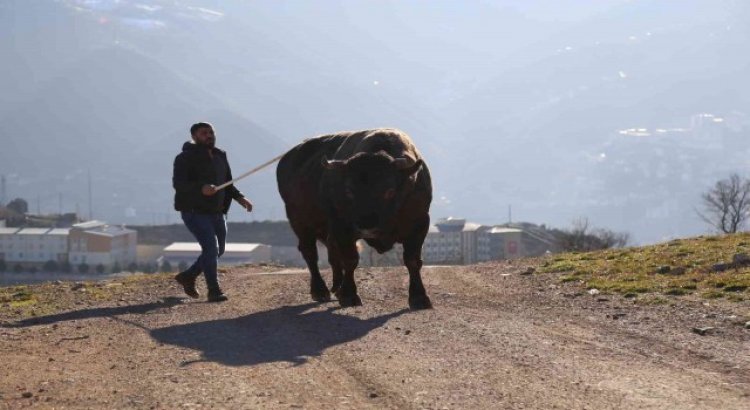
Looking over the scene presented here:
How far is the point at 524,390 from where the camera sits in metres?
7.66

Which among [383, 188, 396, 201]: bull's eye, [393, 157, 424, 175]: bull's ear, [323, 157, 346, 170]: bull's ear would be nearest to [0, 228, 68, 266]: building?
[323, 157, 346, 170]: bull's ear

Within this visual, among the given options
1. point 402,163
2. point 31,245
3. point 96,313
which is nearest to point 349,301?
point 402,163

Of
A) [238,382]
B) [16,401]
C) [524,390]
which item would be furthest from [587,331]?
[16,401]

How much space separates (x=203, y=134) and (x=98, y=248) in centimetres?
4921

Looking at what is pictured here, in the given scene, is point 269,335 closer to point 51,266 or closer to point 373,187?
Answer: point 373,187

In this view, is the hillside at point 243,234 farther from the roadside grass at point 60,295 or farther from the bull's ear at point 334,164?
the bull's ear at point 334,164

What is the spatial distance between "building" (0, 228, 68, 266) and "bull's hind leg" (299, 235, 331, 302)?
47.6 metres

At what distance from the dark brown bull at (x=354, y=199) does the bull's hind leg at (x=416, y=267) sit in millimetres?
11

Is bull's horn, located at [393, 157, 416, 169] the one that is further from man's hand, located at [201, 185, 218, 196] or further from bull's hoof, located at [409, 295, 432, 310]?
man's hand, located at [201, 185, 218, 196]

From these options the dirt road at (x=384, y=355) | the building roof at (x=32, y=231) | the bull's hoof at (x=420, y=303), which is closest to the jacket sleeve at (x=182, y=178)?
the dirt road at (x=384, y=355)

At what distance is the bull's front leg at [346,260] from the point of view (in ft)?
41.6

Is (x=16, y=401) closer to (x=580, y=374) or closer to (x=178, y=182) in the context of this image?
(x=580, y=374)

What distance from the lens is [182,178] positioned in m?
14.4

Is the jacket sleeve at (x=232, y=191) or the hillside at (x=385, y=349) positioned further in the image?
the jacket sleeve at (x=232, y=191)
